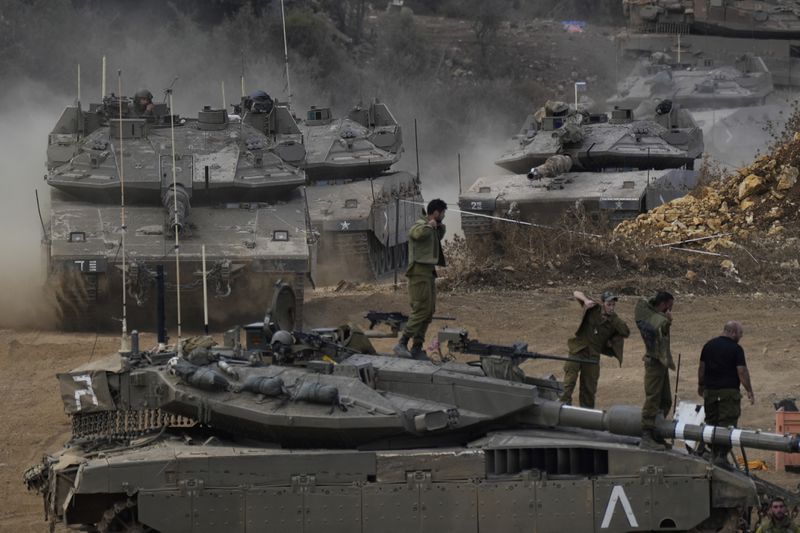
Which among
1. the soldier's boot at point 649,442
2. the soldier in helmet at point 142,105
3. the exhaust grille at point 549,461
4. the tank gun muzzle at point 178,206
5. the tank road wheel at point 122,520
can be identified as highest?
the soldier in helmet at point 142,105

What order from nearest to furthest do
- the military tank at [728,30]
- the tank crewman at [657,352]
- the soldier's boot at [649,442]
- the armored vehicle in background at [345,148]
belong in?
1. the soldier's boot at [649,442]
2. the tank crewman at [657,352]
3. the armored vehicle in background at [345,148]
4. the military tank at [728,30]

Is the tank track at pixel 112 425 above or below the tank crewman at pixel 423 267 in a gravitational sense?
below

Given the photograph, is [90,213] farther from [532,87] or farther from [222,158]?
[532,87]

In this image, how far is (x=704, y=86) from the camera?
43156mm

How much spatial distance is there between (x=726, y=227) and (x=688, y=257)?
1.63 metres

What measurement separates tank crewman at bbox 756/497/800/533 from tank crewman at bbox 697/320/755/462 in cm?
141

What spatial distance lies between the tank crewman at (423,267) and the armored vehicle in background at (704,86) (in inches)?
1137

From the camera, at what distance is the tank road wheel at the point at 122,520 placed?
40.8ft

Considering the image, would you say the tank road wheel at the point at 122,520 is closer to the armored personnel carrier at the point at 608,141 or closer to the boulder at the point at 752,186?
the boulder at the point at 752,186

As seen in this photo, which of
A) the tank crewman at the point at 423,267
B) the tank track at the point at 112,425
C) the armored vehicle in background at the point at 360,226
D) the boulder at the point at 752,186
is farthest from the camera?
the armored vehicle in background at the point at 360,226

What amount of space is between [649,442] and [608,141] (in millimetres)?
17873

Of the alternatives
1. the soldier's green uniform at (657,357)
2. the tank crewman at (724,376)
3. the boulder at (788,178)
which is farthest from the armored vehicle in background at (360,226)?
the soldier's green uniform at (657,357)

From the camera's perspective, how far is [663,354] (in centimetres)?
1288

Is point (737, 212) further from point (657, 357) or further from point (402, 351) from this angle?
point (657, 357)
